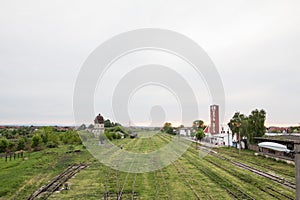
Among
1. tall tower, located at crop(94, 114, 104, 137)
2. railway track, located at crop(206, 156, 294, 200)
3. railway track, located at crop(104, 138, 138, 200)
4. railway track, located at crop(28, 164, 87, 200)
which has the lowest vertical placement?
railway track, located at crop(28, 164, 87, 200)

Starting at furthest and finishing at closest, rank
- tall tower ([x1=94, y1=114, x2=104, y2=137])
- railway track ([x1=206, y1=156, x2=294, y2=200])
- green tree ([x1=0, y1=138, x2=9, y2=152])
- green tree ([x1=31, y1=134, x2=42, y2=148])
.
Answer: tall tower ([x1=94, y1=114, x2=104, y2=137]) < green tree ([x1=31, y1=134, x2=42, y2=148]) < green tree ([x1=0, y1=138, x2=9, y2=152]) < railway track ([x1=206, y1=156, x2=294, y2=200])

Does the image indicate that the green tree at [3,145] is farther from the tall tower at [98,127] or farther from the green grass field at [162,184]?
the tall tower at [98,127]

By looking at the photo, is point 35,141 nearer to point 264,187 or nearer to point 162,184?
point 162,184

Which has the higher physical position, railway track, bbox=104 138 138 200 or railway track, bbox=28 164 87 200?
railway track, bbox=104 138 138 200

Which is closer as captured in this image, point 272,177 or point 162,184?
point 162,184

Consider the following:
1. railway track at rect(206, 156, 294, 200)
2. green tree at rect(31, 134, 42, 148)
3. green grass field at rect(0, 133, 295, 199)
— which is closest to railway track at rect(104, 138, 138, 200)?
green grass field at rect(0, 133, 295, 199)

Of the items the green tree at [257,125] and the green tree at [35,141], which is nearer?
the green tree at [257,125]

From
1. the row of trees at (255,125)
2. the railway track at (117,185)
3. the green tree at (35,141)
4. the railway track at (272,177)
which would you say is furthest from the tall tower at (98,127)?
the railway track at (272,177)

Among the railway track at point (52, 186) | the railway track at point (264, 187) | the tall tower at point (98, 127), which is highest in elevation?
the tall tower at point (98, 127)

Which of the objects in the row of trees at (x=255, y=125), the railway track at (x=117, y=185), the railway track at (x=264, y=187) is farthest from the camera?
the row of trees at (x=255, y=125)

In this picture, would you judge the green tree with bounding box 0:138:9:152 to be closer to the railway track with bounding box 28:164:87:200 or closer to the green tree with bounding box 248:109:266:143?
the railway track with bounding box 28:164:87:200

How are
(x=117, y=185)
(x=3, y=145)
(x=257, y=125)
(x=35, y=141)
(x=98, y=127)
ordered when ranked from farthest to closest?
(x=98, y=127), (x=35, y=141), (x=3, y=145), (x=257, y=125), (x=117, y=185)

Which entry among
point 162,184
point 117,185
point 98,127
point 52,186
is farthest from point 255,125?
point 98,127

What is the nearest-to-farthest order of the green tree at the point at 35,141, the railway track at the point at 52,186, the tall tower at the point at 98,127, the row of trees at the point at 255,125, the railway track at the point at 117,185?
the railway track at the point at 117,185 → the railway track at the point at 52,186 → the row of trees at the point at 255,125 → the green tree at the point at 35,141 → the tall tower at the point at 98,127
